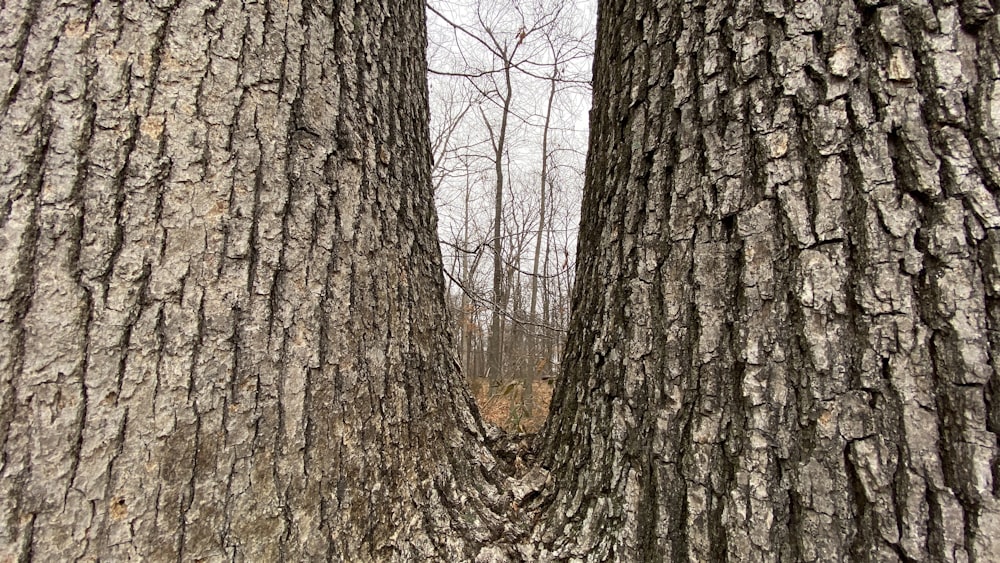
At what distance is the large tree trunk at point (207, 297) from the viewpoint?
31.6 inches

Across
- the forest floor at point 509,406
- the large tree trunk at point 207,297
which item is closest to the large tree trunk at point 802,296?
the large tree trunk at point 207,297

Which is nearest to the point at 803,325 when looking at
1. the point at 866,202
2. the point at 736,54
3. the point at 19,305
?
the point at 866,202

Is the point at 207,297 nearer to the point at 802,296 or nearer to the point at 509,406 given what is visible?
the point at 802,296

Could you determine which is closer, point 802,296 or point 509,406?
point 802,296

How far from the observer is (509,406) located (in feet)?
26.1

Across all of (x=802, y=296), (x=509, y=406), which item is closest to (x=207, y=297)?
(x=802, y=296)

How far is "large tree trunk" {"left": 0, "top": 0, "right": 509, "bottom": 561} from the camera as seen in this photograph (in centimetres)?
80

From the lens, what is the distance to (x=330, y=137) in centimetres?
106

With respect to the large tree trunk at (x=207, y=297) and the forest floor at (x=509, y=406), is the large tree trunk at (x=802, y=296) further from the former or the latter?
the forest floor at (x=509, y=406)

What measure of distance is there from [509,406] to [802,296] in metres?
7.39

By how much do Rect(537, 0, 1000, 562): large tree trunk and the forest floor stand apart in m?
5.06

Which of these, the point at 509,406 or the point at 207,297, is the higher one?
the point at 207,297

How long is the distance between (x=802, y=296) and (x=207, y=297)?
1.10 metres

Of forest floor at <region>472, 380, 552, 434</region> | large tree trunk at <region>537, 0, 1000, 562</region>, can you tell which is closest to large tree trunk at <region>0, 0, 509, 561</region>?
large tree trunk at <region>537, 0, 1000, 562</region>
